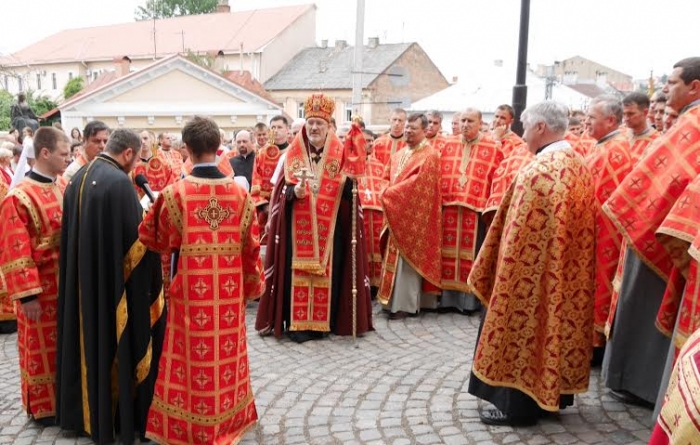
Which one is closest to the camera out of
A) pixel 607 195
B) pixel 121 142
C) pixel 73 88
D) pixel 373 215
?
pixel 121 142

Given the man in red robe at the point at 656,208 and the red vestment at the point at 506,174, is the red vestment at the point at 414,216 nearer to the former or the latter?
the red vestment at the point at 506,174

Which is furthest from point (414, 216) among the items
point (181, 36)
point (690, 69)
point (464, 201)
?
point (181, 36)

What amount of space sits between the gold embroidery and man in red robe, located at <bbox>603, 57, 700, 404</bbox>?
8.03 ft

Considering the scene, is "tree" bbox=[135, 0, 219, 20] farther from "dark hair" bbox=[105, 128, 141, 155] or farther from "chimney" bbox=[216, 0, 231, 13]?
Answer: "dark hair" bbox=[105, 128, 141, 155]

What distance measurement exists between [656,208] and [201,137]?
2794 mm

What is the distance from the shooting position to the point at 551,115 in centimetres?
431

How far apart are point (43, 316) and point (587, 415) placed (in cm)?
384

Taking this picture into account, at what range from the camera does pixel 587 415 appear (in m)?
4.68

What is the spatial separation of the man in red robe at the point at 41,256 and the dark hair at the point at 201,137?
1.06 metres

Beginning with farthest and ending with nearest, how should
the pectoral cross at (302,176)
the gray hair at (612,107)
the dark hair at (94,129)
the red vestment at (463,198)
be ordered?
the red vestment at (463,198), the pectoral cross at (302,176), the gray hair at (612,107), the dark hair at (94,129)

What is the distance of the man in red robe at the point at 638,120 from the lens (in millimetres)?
5727

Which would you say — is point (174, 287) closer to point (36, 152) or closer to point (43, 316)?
point (43, 316)

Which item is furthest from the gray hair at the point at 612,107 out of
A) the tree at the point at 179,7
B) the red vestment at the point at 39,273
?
the tree at the point at 179,7

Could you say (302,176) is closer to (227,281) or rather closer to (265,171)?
(265,171)
